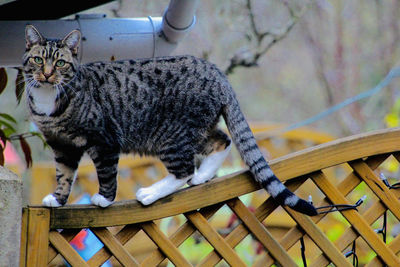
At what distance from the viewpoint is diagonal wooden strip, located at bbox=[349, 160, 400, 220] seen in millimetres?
2064

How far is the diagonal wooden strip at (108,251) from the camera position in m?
1.97

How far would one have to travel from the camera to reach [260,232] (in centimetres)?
203

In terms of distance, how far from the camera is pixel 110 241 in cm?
196

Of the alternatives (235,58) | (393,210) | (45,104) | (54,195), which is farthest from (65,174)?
(235,58)

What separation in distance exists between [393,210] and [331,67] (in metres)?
5.48

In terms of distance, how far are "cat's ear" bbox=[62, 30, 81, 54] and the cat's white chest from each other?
6.8 inches

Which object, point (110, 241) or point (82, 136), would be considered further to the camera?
point (82, 136)

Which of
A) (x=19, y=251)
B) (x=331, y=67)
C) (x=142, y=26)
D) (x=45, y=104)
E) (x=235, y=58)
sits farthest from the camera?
(x=331, y=67)

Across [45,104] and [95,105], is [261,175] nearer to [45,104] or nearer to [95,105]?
[95,105]

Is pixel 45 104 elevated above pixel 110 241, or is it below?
above

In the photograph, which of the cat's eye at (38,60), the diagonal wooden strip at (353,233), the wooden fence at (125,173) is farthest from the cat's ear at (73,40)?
the wooden fence at (125,173)

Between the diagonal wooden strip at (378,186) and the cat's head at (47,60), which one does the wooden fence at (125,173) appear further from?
the diagonal wooden strip at (378,186)

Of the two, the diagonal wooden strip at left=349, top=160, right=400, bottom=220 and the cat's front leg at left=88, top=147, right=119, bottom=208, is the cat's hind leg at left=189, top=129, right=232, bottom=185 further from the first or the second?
the diagonal wooden strip at left=349, top=160, right=400, bottom=220

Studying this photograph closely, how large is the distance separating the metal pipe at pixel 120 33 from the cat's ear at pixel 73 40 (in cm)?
30
